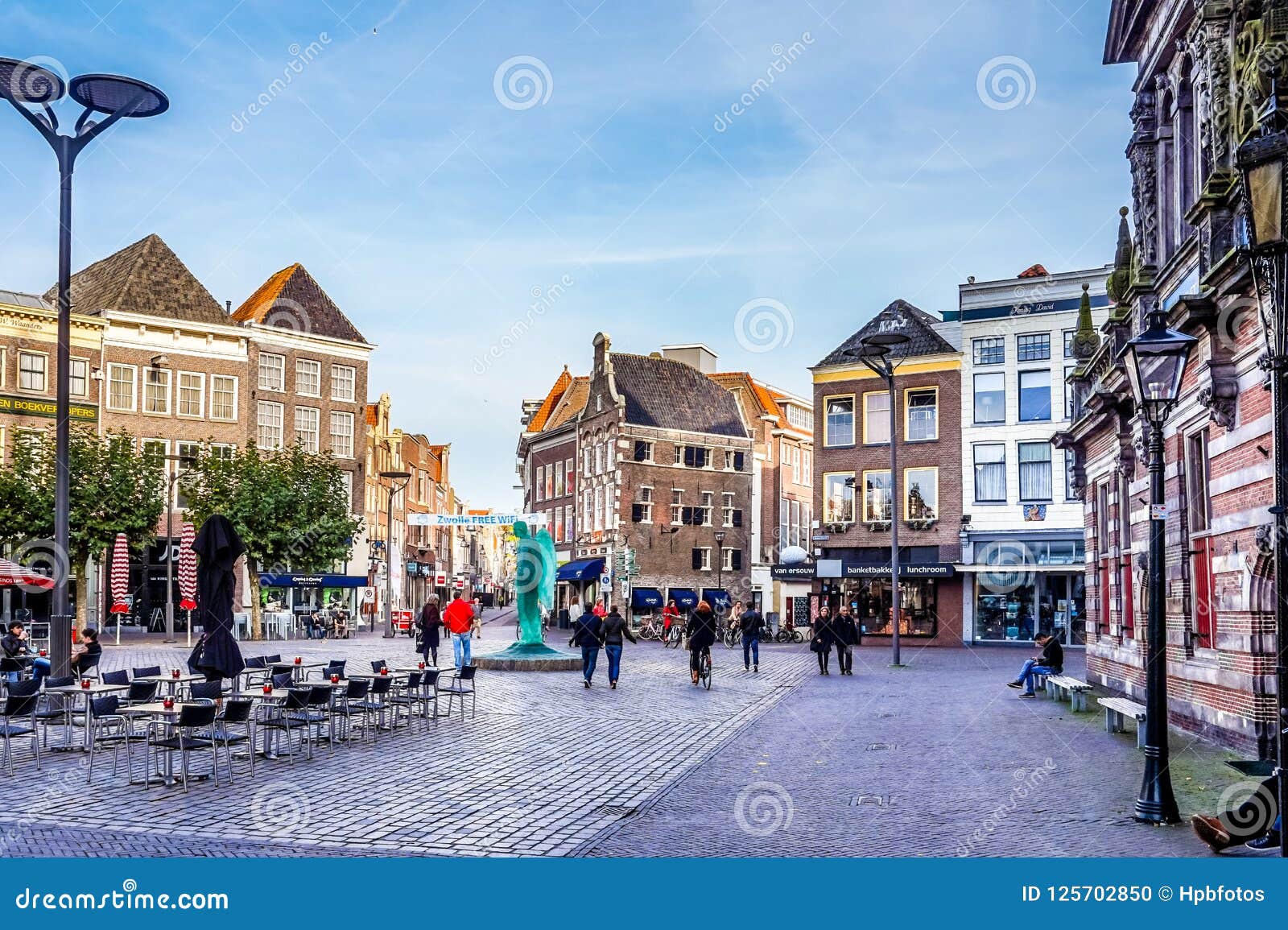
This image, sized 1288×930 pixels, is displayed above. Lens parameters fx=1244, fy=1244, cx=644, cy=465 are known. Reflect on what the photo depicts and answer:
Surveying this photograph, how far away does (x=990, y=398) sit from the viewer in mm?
46031

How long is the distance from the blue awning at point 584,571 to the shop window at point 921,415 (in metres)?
17.6

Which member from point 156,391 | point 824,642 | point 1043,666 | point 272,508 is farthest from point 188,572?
point 1043,666

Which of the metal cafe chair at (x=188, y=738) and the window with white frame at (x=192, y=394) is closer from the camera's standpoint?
the metal cafe chair at (x=188, y=738)

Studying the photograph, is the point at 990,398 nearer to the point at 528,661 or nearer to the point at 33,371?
the point at 528,661

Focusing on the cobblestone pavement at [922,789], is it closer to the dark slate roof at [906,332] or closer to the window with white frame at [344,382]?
the dark slate roof at [906,332]

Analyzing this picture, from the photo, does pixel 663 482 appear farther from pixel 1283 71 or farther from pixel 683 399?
pixel 1283 71

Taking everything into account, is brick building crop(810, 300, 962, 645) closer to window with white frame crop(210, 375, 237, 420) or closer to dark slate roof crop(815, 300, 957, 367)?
dark slate roof crop(815, 300, 957, 367)

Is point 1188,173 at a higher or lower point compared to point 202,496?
higher

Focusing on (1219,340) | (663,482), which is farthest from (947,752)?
(663,482)

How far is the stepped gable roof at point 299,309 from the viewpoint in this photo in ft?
191

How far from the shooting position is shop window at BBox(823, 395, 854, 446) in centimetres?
4931

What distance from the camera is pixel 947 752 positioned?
1443 cm

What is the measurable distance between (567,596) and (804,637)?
19874 millimetres

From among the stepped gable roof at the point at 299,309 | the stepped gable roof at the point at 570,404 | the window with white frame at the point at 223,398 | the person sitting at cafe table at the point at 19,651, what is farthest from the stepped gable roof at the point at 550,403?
the person sitting at cafe table at the point at 19,651
